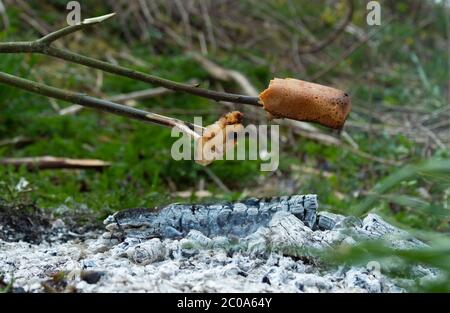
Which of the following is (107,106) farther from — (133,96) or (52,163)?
(133,96)

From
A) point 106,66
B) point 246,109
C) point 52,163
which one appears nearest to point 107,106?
point 106,66

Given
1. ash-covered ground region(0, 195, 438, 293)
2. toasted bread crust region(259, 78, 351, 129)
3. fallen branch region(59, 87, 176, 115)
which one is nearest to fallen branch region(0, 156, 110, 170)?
fallen branch region(59, 87, 176, 115)

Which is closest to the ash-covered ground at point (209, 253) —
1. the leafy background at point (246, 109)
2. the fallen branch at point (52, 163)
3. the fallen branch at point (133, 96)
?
the leafy background at point (246, 109)

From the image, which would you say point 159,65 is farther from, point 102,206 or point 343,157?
point 102,206

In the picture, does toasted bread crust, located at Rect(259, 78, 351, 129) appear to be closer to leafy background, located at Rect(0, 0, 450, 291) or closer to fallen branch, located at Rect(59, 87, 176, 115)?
leafy background, located at Rect(0, 0, 450, 291)

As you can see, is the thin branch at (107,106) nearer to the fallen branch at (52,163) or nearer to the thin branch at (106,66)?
the thin branch at (106,66)

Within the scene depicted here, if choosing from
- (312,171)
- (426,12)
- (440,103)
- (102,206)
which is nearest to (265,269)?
(102,206)

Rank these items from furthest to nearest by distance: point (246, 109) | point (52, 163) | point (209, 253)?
point (246, 109), point (52, 163), point (209, 253)
